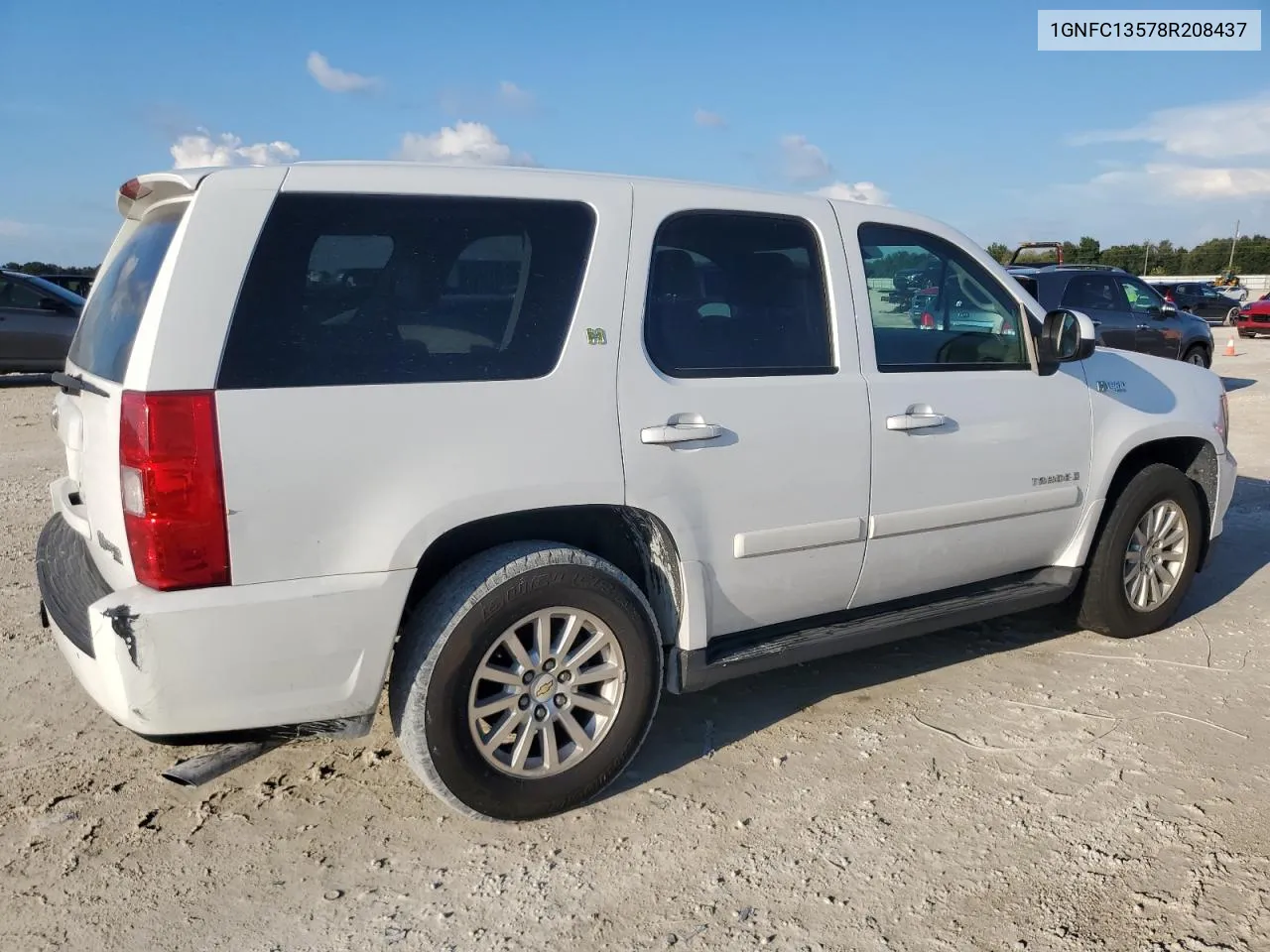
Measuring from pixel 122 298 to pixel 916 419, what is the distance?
2622 mm

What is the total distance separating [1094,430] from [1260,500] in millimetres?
4302

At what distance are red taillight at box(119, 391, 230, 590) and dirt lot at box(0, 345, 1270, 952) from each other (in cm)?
94

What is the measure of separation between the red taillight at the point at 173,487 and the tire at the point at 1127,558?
366 cm

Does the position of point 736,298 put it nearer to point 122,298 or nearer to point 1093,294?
point 122,298

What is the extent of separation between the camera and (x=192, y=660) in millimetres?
Result: 2645

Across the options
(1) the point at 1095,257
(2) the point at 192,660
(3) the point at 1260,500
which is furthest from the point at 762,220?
(1) the point at 1095,257

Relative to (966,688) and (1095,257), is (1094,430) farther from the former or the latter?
(1095,257)

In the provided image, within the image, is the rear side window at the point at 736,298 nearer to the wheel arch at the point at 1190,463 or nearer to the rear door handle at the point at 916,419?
the rear door handle at the point at 916,419

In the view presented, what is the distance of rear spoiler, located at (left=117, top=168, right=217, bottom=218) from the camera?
2.78 meters

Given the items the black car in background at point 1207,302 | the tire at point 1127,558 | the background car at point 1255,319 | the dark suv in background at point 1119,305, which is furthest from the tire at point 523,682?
the black car in background at point 1207,302

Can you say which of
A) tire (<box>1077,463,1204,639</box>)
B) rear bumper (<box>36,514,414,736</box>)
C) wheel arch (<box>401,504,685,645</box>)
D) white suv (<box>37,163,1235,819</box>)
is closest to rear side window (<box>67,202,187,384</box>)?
white suv (<box>37,163,1235,819</box>)

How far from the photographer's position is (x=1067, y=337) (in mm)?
4102

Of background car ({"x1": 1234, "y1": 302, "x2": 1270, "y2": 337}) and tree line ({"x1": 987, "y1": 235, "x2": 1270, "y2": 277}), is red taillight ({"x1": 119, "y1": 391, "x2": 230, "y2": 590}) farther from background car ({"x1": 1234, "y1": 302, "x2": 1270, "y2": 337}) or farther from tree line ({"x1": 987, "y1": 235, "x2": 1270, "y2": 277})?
tree line ({"x1": 987, "y1": 235, "x2": 1270, "y2": 277})

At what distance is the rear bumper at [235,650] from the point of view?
8.57 feet
